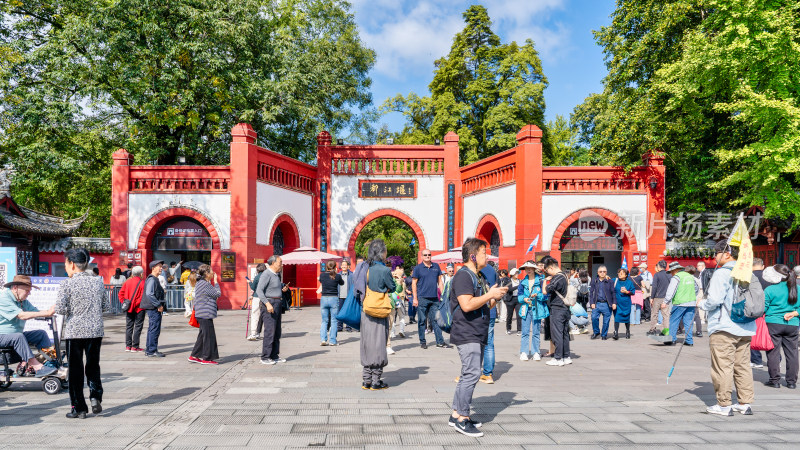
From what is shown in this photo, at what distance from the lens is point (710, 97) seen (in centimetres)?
1848

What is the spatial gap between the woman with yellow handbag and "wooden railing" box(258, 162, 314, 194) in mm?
14095

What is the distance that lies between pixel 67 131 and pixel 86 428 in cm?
1718

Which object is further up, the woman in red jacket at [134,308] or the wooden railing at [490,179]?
the wooden railing at [490,179]

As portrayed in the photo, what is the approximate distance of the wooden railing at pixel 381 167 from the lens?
75.8 feet

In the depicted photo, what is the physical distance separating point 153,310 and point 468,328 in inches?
261

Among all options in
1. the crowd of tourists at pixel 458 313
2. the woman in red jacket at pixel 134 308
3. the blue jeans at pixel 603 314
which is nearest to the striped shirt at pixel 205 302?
the crowd of tourists at pixel 458 313

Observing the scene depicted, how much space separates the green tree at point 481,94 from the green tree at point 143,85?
7.65 meters

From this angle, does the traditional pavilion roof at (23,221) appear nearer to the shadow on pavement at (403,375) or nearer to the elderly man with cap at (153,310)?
the elderly man with cap at (153,310)

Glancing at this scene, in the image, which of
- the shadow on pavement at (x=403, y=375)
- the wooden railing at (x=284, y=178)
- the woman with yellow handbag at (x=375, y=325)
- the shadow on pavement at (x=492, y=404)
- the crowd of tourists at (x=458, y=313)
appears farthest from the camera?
the wooden railing at (x=284, y=178)

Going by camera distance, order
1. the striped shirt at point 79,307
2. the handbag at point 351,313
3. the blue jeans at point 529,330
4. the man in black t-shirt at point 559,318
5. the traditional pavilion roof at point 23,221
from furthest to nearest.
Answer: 1. the traditional pavilion roof at point 23,221
2. the blue jeans at point 529,330
3. the man in black t-shirt at point 559,318
4. the handbag at point 351,313
5. the striped shirt at point 79,307

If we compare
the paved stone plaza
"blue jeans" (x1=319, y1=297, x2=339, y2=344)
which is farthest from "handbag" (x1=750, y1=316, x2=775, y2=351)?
"blue jeans" (x1=319, y1=297, x2=339, y2=344)

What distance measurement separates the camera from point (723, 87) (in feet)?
55.2

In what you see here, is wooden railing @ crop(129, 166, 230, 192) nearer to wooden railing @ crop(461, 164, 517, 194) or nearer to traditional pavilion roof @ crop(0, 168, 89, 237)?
traditional pavilion roof @ crop(0, 168, 89, 237)

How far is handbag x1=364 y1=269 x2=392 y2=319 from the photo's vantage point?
6992 mm
